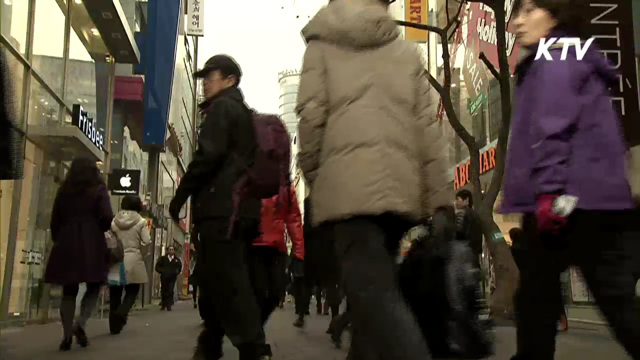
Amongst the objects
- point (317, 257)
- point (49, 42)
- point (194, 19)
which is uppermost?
point (194, 19)

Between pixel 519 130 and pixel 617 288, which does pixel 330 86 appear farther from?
pixel 617 288

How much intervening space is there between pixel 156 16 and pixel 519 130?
776 inches

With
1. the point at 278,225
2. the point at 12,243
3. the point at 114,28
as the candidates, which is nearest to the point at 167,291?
the point at 114,28

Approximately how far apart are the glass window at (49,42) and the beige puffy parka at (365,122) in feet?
34.3

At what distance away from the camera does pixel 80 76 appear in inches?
612

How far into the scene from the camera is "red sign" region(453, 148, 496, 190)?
18605 millimetres

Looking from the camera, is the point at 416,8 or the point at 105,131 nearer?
the point at 105,131

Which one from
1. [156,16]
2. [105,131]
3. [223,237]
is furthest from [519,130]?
[156,16]

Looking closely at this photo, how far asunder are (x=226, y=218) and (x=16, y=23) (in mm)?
8684

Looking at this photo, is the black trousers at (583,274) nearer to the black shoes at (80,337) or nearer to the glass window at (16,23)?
the black shoes at (80,337)

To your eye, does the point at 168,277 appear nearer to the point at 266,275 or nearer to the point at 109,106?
the point at 109,106

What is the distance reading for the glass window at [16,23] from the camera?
1047cm

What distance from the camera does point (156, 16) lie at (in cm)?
2125

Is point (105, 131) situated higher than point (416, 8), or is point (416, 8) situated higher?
point (416, 8)
